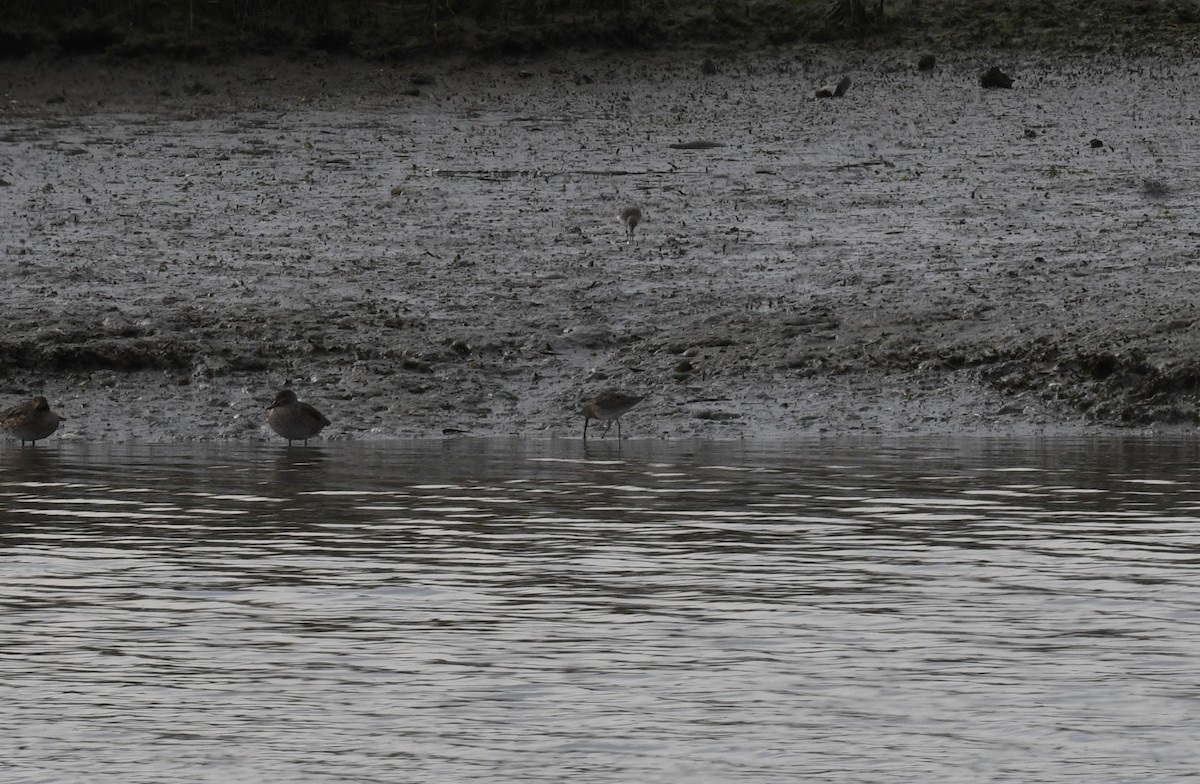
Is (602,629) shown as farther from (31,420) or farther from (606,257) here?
(606,257)

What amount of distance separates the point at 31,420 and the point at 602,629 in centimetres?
985

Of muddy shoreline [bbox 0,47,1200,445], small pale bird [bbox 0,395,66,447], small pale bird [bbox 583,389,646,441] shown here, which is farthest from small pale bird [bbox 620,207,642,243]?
small pale bird [bbox 0,395,66,447]

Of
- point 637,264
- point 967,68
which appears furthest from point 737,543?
point 967,68

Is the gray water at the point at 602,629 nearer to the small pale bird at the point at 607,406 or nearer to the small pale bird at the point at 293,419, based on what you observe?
the small pale bird at the point at 293,419

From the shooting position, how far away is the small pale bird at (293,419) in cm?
1634

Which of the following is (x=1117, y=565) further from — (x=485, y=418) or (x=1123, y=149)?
(x=1123, y=149)

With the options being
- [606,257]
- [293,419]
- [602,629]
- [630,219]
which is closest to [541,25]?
[630,219]

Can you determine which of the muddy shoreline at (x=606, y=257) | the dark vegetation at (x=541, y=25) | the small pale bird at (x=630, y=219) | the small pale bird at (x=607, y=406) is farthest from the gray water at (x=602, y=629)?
the dark vegetation at (x=541, y=25)

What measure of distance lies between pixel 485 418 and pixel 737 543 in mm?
8330

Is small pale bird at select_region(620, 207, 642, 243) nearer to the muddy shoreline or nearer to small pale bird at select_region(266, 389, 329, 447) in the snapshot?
the muddy shoreline

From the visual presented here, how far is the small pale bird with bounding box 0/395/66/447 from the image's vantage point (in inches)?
640

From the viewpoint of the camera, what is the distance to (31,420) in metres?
16.2

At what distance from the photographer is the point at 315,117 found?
30906 mm

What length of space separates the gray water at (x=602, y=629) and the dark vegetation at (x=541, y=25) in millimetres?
23100
